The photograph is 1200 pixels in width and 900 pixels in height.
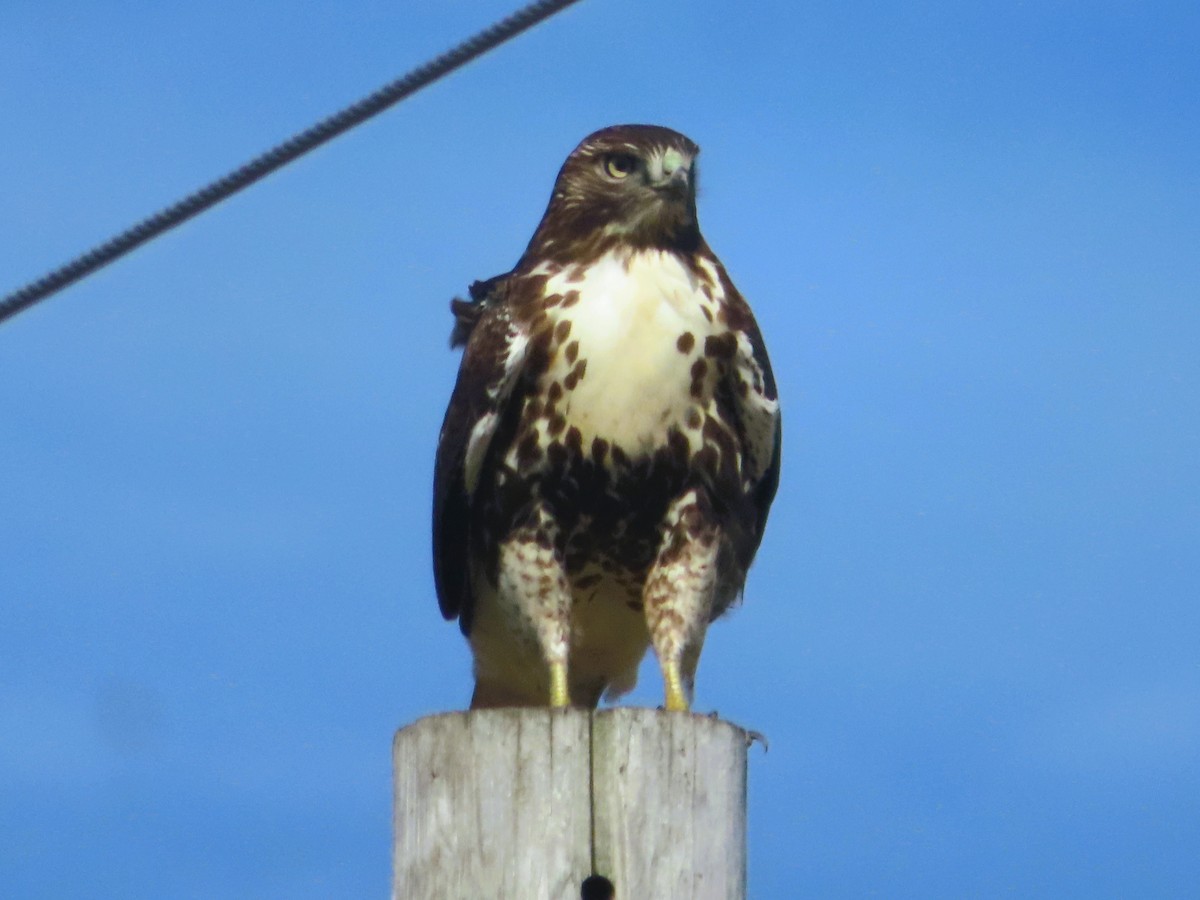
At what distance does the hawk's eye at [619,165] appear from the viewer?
572cm

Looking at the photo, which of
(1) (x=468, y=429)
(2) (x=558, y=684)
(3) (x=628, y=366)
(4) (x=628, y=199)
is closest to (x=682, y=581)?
(2) (x=558, y=684)

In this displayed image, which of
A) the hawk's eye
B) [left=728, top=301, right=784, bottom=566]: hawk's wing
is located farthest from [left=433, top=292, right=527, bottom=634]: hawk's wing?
[left=728, top=301, right=784, bottom=566]: hawk's wing

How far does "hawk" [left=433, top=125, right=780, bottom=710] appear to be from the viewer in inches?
213

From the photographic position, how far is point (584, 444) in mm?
5434

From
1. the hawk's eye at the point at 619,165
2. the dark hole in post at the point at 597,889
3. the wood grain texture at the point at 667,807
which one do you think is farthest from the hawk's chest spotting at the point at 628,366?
the dark hole in post at the point at 597,889

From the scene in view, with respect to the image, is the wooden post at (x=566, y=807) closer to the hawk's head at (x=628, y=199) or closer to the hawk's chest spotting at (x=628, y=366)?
the hawk's chest spotting at (x=628, y=366)

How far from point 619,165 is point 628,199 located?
14 cm

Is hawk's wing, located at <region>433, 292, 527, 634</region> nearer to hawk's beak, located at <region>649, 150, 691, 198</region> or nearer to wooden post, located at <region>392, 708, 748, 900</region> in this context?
hawk's beak, located at <region>649, 150, 691, 198</region>

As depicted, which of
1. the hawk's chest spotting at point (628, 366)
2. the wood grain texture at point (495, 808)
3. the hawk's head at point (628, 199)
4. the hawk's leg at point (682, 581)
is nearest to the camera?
the wood grain texture at point (495, 808)

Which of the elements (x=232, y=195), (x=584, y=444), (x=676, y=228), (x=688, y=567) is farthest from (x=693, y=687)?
(x=232, y=195)

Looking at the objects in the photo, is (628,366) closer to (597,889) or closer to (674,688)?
(674,688)

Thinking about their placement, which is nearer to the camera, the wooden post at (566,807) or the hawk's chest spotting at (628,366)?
A: the wooden post at (566,807)

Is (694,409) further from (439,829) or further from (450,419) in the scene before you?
(439,829)

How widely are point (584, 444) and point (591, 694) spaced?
95 cm
